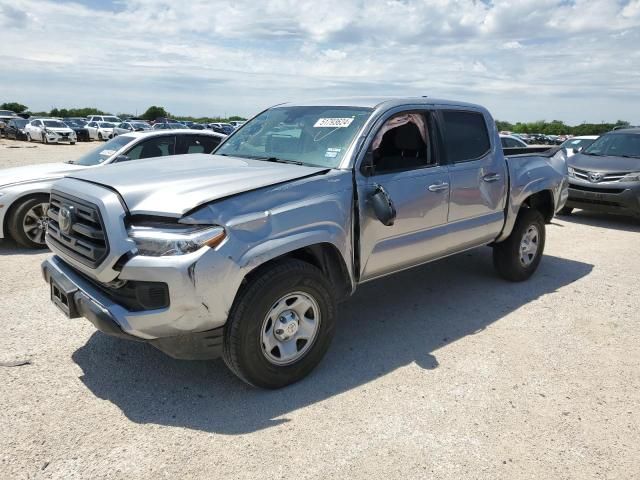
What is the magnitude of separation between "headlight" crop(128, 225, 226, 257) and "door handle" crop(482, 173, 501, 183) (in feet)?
9.64

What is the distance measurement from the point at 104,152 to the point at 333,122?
4393 millimetres

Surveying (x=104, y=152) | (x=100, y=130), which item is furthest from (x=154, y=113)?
(x=104, y=152)

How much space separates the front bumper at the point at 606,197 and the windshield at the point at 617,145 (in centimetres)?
127

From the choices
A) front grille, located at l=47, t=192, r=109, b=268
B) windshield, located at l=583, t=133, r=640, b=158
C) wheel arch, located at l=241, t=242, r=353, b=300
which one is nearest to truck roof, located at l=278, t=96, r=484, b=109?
wheel arch, located at l=241, t=242, r=353, b=300

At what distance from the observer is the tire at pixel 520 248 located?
5574mm

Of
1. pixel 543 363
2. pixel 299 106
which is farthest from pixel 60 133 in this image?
pixel 543 363

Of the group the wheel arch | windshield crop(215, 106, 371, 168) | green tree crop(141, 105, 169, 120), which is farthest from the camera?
green tree crop(141, 105, 169, 120)

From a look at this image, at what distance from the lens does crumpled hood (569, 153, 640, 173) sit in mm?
9359

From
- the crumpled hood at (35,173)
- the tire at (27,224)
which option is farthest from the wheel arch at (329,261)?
the crumpled hood at (35,173)

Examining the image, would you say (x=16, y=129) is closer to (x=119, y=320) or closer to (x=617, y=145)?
(x=617, y=145)

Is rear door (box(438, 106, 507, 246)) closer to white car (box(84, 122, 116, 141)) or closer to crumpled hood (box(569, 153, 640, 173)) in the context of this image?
crumpled hood (box(569, 153, 640, 173))

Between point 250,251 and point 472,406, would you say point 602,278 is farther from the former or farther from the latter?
point 250,251

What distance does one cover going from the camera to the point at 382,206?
362 centimetres

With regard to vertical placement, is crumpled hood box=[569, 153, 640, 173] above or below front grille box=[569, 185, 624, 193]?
above
